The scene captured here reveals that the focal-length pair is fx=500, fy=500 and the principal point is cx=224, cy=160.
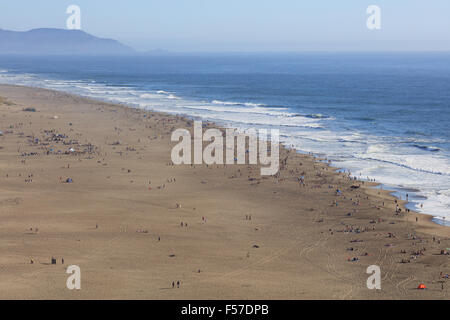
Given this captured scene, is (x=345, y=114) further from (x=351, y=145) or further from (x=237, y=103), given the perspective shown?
(x=237, y=103)

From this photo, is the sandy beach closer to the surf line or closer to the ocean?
the surf line

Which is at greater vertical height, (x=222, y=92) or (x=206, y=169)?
(x=222, y=92)

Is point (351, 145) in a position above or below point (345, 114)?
below

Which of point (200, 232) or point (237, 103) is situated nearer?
point (200, 232)

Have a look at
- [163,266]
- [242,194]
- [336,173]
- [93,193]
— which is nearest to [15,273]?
[163,266]

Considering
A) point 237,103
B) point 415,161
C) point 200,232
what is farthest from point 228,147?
point 237,103

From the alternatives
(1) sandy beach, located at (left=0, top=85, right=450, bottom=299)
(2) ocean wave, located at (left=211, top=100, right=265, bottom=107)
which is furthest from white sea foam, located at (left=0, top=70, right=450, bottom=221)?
(1) sandy beach, located at (left=0, top=85, right=450, bottom=299)

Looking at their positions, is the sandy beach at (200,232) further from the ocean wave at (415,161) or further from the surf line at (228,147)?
the ocean wave at (415,161)

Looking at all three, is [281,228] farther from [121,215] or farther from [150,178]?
[150,178]

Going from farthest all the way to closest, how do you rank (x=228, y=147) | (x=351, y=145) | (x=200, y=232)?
(x=351, y=145) < (x=228, y=147) < (x=200, y=232)
